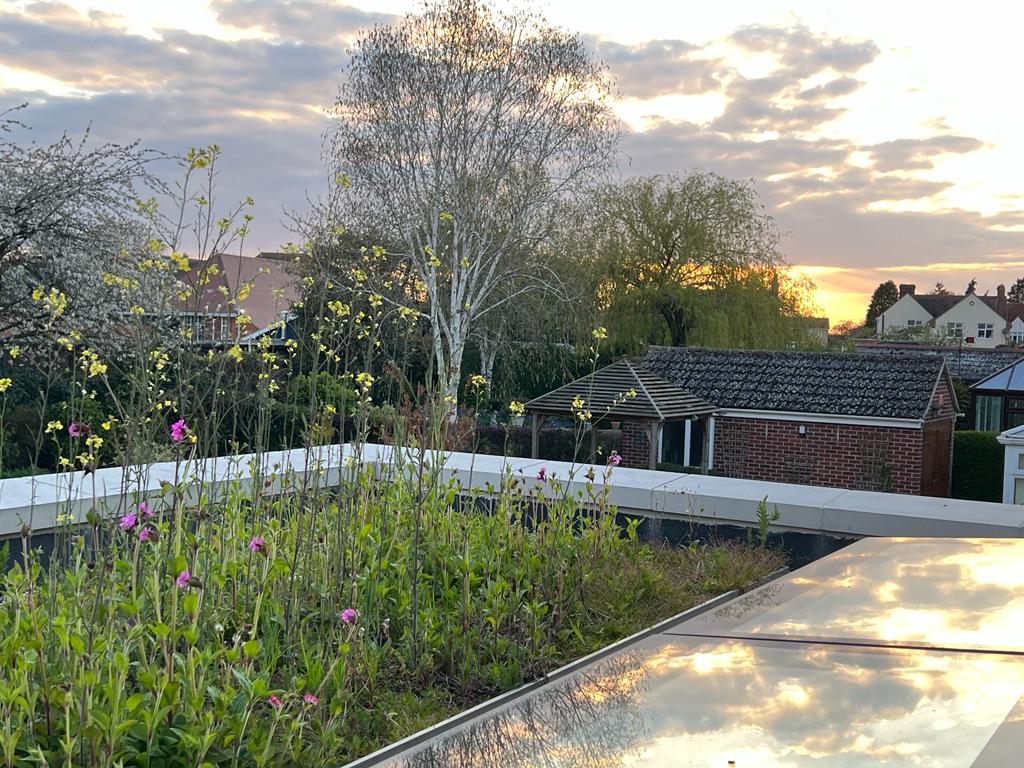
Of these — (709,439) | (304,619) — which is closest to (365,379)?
(304,619)

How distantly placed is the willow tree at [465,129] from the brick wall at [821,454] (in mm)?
5559

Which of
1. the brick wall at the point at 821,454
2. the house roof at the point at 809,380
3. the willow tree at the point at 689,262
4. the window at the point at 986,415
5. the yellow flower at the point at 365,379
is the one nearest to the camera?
the yellow flower at the point at 365,379

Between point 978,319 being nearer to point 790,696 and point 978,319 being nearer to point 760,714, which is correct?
point 790,696

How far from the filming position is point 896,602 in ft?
9.26

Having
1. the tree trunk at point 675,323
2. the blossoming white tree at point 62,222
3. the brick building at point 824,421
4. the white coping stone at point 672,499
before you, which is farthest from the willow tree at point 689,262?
the white coping stone at point 672,499

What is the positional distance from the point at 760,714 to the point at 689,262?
93.2 ft

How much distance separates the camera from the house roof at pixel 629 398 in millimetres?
18531

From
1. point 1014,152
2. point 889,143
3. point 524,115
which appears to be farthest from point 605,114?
point 1014,152

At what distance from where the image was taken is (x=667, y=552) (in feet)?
14.3

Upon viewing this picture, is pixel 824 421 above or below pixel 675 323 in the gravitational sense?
below

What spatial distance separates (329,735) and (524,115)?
67.7ft

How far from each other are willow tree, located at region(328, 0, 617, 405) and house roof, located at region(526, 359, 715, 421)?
2.82 meters

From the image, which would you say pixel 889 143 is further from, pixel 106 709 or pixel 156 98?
pixel 106 709

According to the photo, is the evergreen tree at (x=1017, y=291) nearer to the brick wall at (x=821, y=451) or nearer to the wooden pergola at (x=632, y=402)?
the brick wall at (x=821, y=451)
